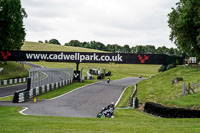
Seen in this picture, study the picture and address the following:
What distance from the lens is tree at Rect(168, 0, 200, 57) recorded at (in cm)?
4591

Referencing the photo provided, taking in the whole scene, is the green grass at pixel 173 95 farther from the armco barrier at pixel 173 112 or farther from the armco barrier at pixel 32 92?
the armco barrier at pixel 32 92

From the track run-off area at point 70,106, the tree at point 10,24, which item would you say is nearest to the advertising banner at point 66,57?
the tree at point 10,24

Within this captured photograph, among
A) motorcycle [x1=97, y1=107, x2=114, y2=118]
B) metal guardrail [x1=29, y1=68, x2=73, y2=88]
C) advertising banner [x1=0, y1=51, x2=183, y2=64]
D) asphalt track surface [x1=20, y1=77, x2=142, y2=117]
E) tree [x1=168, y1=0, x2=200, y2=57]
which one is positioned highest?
tree [x1=168, y1=0, x2=200, y2=57]

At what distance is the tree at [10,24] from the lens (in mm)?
51844

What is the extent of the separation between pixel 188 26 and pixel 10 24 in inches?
1083

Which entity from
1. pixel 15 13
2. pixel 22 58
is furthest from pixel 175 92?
pixel 15 13

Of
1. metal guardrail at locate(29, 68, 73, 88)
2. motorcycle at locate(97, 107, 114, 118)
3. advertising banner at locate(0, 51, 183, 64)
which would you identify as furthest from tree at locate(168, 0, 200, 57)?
motorcycle at locate(97, 107, 114, 118)

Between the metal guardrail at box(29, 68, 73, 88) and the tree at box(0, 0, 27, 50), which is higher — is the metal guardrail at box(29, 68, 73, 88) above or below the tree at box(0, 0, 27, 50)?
below

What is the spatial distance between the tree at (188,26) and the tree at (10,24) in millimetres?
24935

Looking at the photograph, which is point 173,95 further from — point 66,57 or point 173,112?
point 66,57

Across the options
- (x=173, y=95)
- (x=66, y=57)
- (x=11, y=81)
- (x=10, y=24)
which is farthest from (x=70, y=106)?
(x=10, y=24)

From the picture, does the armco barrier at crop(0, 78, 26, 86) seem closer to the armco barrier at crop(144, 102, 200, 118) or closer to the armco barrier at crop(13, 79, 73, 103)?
the armco barrier at crop(13, 79, 73, 103)

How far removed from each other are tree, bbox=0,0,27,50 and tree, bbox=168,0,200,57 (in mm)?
24935

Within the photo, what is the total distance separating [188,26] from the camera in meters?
47.0
